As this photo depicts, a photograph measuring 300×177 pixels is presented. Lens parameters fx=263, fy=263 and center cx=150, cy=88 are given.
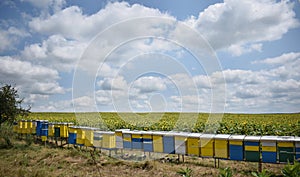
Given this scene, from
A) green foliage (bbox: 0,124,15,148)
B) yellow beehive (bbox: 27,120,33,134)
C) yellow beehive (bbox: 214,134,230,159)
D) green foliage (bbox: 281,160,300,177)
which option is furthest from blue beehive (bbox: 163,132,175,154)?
yellow beehive (bbox: 27,120,33,134)

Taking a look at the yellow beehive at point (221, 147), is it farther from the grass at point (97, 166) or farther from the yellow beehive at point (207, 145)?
the grass at point (97, 166)

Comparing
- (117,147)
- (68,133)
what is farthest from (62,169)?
(68,133)

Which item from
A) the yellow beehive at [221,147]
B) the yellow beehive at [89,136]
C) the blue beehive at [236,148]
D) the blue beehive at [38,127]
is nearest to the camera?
the blue beehive at [236,148]

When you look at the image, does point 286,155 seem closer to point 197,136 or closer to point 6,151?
point 197,136

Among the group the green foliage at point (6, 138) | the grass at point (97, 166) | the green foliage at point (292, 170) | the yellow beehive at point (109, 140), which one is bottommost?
the grass at point (97, 166)

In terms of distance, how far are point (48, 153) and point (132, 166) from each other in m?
5.09

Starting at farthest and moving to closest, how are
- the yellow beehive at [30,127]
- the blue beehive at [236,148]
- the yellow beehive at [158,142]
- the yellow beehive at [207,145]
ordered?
the yellow beehive at [30,127] < the yellow beehive at [158,142] < the yellow beehive at [207,145] < the blue beehive at [236,148]

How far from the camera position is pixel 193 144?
10.0 m

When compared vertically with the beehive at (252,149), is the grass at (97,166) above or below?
below

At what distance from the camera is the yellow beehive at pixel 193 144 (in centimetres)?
993

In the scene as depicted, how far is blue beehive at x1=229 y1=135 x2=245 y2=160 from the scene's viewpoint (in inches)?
362

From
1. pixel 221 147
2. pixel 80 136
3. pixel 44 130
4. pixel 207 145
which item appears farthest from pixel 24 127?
pixel 221 147

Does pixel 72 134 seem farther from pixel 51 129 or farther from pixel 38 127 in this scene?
Answer: pixel 38 127

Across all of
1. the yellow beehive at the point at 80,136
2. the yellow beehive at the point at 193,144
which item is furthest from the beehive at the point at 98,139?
the yellow beehive at the point at 193,144
